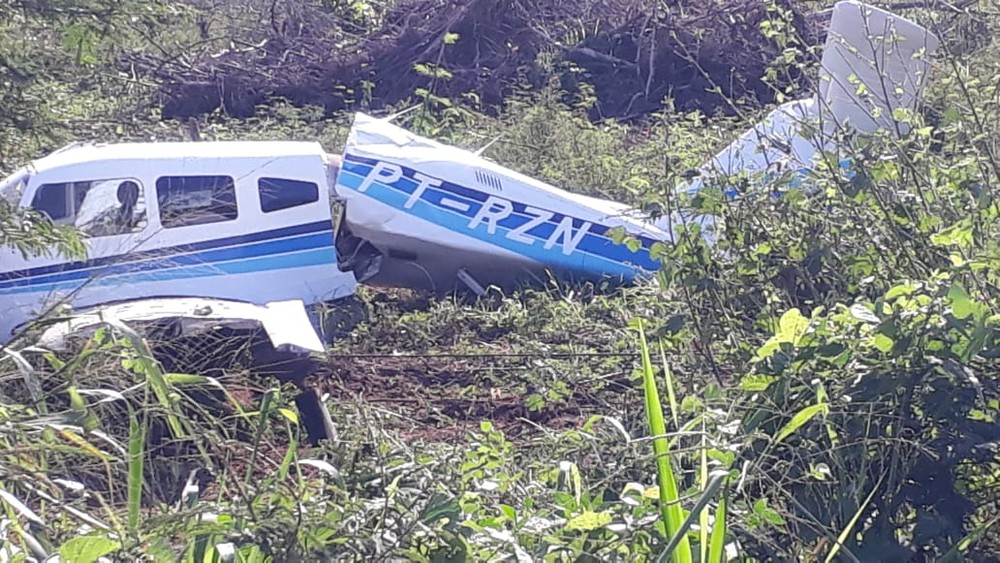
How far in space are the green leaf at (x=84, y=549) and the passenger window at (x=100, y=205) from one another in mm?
6439

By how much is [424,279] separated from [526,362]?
1.90 metres

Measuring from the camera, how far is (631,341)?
6109mm

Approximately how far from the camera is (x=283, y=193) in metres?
9.09

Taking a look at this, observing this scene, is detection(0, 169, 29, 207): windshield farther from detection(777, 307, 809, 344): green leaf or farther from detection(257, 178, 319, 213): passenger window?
detection(777, 307, 809, 344): green leaf

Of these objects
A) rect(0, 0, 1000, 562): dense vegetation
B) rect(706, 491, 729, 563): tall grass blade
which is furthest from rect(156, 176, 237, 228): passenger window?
rect(706, 491, 729, 563): tall grass blade

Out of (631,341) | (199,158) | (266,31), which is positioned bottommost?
(266,31)

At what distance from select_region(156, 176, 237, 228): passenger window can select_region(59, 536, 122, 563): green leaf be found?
659cm

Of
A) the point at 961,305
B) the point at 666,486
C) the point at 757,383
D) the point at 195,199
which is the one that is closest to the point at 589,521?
the point at 666,486

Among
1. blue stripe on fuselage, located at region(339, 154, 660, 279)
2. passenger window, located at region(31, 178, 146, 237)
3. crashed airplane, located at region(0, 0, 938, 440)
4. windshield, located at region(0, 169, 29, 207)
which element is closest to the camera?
crashed airplane, located at region(0, 0, 938, 440)

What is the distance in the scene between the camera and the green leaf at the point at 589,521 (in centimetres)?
245

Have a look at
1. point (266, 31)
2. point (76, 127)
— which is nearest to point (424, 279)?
point (76, 127)

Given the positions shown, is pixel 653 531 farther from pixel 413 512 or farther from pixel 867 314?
pixel 867 314

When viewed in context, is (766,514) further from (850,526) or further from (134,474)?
(134,474)

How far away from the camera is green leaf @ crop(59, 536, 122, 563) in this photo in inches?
88.5
